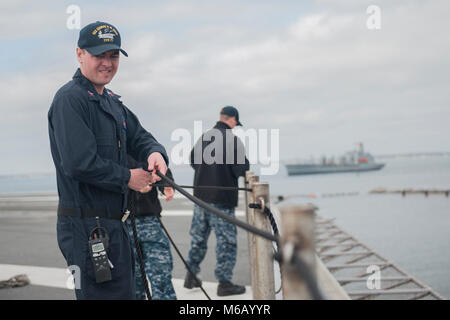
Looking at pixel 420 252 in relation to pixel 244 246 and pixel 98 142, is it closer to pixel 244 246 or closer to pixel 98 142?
pixel 244 246

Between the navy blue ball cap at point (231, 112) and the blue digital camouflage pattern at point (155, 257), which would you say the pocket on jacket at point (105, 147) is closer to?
Answer: the blue digital camouflage pattern at point (155, 257)

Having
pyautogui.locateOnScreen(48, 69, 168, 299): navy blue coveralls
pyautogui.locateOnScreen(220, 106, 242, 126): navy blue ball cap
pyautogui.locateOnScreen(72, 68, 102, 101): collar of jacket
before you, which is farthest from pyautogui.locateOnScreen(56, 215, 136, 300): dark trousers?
pyautogui.locateOnScreen(220, 106, 242, 126): navy blue ball cap

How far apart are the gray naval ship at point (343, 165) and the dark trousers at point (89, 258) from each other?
117 meters

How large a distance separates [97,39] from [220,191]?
9.96 ft

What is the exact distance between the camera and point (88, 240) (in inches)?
93.1

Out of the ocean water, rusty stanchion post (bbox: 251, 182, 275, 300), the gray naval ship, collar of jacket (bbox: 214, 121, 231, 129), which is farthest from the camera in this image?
the gray naval ship

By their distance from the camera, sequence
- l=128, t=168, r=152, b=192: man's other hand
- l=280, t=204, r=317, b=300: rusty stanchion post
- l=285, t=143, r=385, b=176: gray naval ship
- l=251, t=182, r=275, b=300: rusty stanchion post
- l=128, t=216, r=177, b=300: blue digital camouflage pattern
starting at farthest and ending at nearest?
l=285, t=143, r=385, b=176: gray naval ship
l=128, t=216, r=177, b=300: blue digital camouflage pattern
l=251, t=182, r=275, b=300: rusty stanchion post
l=128, t=168, r=152, b=192: man's other hand
l=280, t=204, r=317, b=300: rusty stanchion post

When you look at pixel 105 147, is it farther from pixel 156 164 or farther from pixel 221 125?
pixel 221 125

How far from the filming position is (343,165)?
122 meters

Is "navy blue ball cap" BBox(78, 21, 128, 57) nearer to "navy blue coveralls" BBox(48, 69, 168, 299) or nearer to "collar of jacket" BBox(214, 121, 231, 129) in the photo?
"navy blue coveralls" BBox(48, 69, 168, 299)

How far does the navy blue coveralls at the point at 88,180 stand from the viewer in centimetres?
230

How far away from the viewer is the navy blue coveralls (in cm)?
230

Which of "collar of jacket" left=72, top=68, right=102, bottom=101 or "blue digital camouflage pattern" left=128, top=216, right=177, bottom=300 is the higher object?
"collar of jacket" left=72, top=68, right=102, bottom=101

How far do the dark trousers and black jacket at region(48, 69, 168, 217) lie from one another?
0.29 ft
